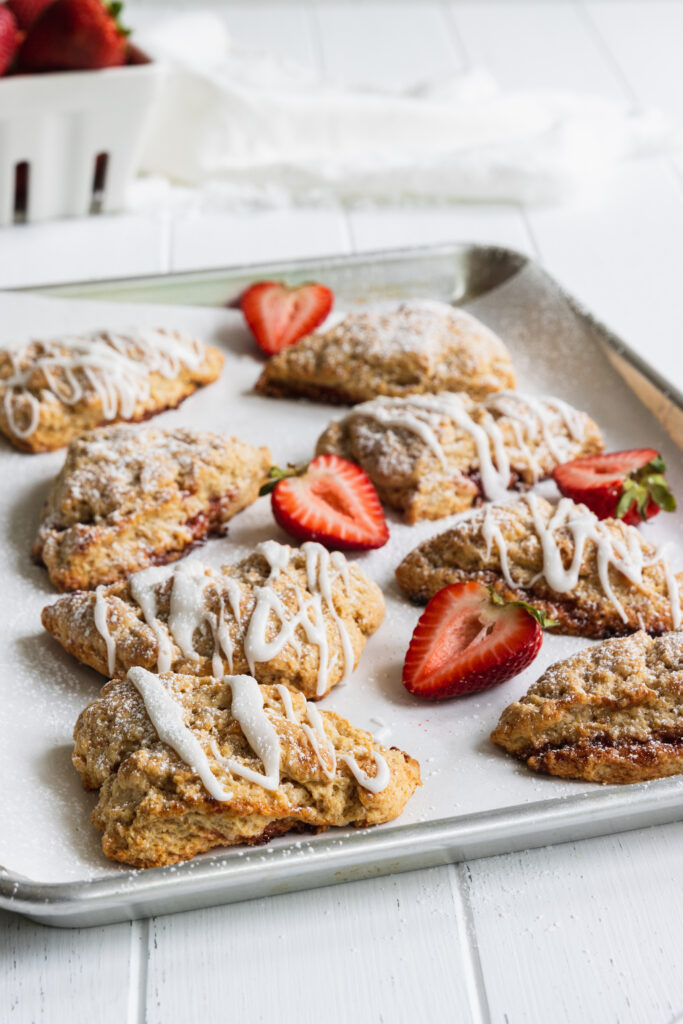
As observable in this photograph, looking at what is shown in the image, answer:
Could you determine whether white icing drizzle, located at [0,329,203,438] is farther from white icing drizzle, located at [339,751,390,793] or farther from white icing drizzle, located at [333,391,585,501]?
white icing drizzle, located at [339,751,390,793]

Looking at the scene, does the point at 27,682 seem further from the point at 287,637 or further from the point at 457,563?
the point at 457,563

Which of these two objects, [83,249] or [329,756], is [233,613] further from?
[83,249]

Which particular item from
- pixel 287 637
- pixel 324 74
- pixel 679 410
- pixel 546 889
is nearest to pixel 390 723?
pixel 287 637

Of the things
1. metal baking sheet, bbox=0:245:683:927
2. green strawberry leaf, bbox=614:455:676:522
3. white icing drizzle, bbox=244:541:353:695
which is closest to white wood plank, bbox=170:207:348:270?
metal baking sheet, bbox=0:245:683:927

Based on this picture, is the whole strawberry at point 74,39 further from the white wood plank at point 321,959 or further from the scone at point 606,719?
the white wood plank at point 321,959

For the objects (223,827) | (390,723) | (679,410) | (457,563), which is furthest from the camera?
(679,410)
